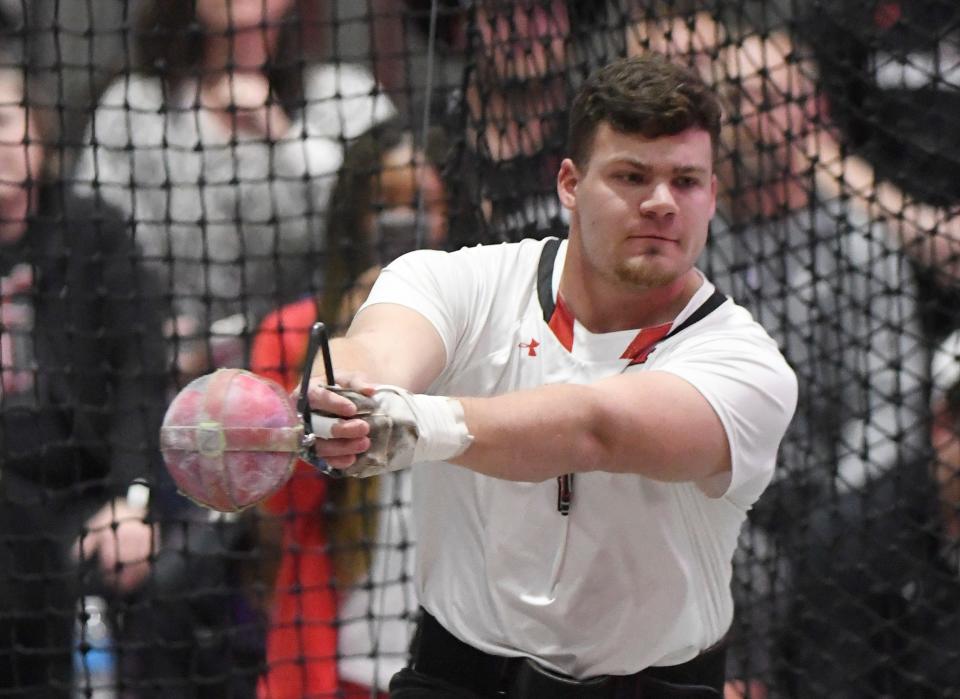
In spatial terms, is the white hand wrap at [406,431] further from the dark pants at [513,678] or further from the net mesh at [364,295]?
the net mesh at [364,295]

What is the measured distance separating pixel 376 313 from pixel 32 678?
5.60 ft

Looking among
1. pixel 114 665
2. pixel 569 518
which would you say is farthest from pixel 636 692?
pixel 114 665

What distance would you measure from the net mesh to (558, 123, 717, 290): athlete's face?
102 cm

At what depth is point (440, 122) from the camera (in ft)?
12.3

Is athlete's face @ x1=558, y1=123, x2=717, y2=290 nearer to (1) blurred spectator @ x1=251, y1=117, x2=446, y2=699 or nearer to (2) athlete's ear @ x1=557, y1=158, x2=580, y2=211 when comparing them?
(2) athlete's ear @ x1=557, y1=158, x2=580, y2=211

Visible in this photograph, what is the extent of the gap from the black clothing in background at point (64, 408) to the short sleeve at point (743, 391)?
1625 mm

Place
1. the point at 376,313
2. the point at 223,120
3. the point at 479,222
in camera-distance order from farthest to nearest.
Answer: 1. the point at 223,120
2. the point at 479,222
3. the point at 376,313

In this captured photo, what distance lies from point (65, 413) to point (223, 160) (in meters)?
0.75

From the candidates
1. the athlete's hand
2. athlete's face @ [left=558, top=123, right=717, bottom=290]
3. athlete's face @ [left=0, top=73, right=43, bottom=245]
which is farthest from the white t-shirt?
athlete's face @ [left=0, top=73, right=43, bottom=245]

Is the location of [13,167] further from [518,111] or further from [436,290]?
[436,290]

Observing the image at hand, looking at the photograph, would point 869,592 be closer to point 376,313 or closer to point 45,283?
point 376,313

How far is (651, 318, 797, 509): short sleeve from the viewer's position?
2389 mm

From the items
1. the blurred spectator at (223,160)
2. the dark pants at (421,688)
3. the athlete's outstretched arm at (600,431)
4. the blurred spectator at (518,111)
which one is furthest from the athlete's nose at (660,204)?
the blurred spectator at (223,160)

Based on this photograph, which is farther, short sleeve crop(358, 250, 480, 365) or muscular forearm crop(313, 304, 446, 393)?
short sleeve crop(358, 250, 480, 365)
